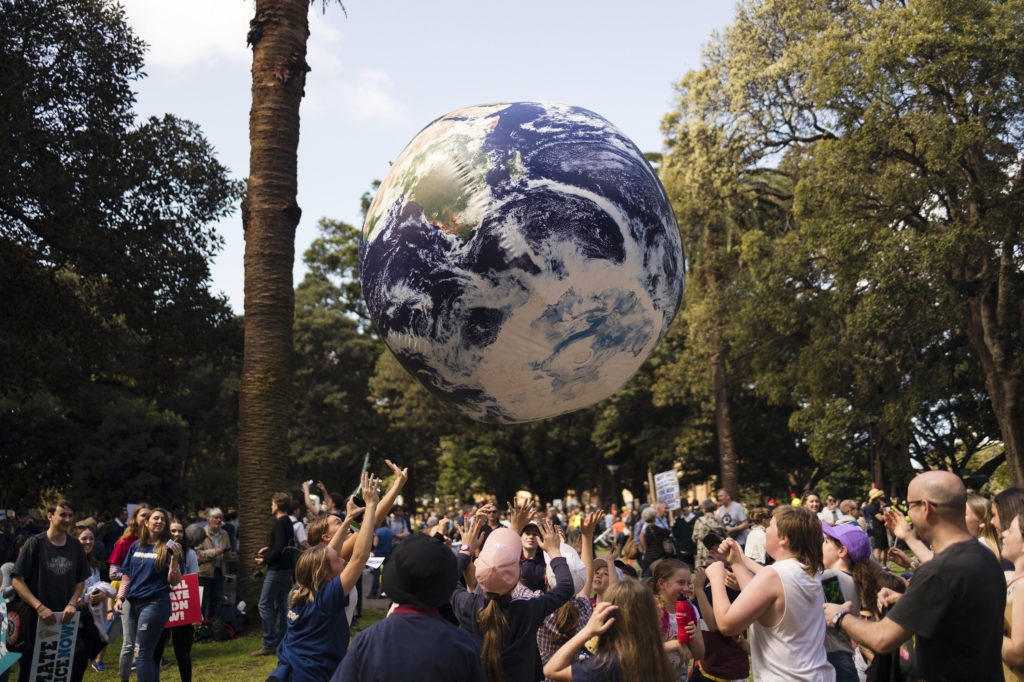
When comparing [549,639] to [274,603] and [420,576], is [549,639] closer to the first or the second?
[420,576]

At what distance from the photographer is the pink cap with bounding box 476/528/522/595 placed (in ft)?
14.8

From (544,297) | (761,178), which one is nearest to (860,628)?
(544,297)

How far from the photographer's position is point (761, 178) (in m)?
29.4

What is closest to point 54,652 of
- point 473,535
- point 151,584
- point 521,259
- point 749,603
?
point 151,584

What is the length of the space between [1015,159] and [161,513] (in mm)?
20121

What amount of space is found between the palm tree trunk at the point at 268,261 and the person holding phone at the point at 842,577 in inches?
326

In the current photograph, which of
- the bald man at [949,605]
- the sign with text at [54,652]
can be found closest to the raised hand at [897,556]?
the bald man at [949,605]

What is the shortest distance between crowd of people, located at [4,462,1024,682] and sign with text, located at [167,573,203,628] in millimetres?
416

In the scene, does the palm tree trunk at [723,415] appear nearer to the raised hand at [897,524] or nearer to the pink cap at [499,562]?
the raised hand at [897,524]

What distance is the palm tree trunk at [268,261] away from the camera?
1243cm

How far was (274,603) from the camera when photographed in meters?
11.4

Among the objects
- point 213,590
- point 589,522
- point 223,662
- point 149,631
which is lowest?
point 223,662

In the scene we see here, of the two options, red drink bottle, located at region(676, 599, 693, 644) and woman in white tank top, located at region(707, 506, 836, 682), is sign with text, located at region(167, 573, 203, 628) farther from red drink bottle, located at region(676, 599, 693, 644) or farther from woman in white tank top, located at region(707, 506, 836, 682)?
woman in white tank top, located at region(707, 506, 836, 682)

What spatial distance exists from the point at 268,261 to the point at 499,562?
887 cm
